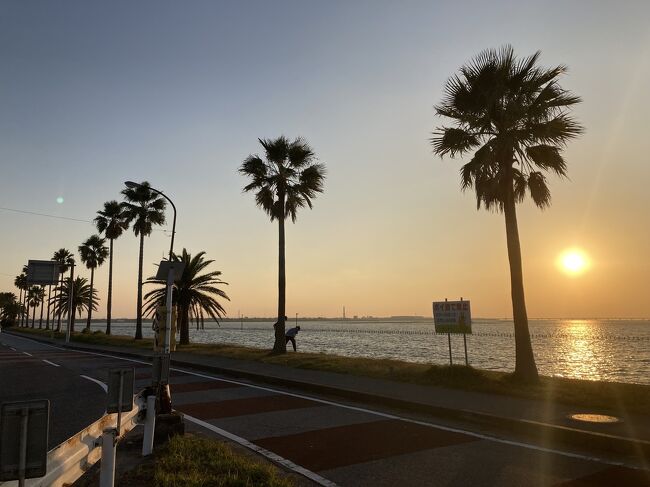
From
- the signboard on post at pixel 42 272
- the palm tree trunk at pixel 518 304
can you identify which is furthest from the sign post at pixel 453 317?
the signboard on post at pixel 42 272

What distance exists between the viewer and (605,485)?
18.2 feet

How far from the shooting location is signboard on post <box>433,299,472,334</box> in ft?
50.4

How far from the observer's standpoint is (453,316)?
15.8 meters

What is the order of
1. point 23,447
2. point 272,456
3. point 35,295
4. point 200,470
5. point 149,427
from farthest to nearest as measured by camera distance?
1. point 35,295
2. point 272,456
3. point 149,427
4. point 200,470
5. point 23,447

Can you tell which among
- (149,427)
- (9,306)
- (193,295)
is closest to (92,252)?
(193,295)

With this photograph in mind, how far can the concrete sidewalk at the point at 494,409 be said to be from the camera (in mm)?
7258

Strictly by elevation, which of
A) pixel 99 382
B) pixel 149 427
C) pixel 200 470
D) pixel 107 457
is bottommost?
pixel 99 382

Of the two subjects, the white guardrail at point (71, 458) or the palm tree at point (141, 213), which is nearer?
the white guardrail at point (71, 458)

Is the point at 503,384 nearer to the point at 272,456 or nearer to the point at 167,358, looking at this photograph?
the point at 272,456

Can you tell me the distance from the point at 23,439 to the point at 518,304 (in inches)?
505

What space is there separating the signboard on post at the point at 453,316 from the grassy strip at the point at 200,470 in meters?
10.1

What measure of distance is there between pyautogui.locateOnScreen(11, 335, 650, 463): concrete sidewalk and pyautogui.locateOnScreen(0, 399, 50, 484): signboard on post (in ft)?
23.5

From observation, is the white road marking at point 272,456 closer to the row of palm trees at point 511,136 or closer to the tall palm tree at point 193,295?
the row of palm trees at point 511,136

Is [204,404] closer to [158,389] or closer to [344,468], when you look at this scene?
[158,389]
